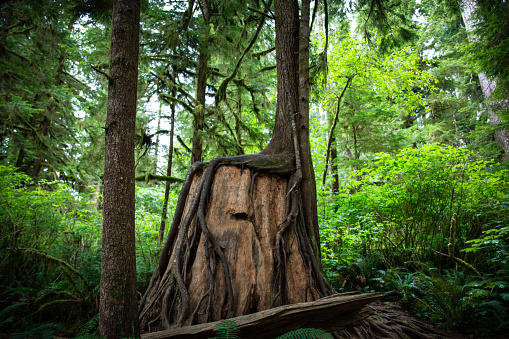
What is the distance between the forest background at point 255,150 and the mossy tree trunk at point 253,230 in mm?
891

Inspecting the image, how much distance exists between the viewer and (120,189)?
2.75m

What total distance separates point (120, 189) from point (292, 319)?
2.24 metres

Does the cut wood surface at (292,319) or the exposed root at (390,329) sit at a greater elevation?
the cut wood surface at (292,319)

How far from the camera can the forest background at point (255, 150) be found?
157 inches

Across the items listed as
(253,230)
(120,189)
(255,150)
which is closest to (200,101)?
(255,150)

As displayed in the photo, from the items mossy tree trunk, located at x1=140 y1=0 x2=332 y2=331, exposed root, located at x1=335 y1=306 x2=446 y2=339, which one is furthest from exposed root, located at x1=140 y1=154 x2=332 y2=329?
exposed root, located at x1=335 y1=306 x2=446 y2=339

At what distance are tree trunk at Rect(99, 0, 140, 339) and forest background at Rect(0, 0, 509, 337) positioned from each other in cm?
53

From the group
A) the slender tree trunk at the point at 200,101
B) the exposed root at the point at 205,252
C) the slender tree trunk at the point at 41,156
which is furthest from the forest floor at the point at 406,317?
the slender tree trunk at the point at 41,156

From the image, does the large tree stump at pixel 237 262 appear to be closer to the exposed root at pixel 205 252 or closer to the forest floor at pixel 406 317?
the exposed root at pixel 205 252

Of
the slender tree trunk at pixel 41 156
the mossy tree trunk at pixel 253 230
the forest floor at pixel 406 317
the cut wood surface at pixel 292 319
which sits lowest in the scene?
the forest floor at pixel 406 317

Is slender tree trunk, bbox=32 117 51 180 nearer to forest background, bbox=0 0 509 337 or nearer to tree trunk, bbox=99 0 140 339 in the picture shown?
forest background, bbox=0 0 509 337

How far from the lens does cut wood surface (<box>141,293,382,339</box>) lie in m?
2.36

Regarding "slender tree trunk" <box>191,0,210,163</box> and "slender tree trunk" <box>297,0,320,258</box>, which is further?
"slender tree trunk" <box>191,0,210,163</box>

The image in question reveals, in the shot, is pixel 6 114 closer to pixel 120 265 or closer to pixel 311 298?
pixel 120 265
